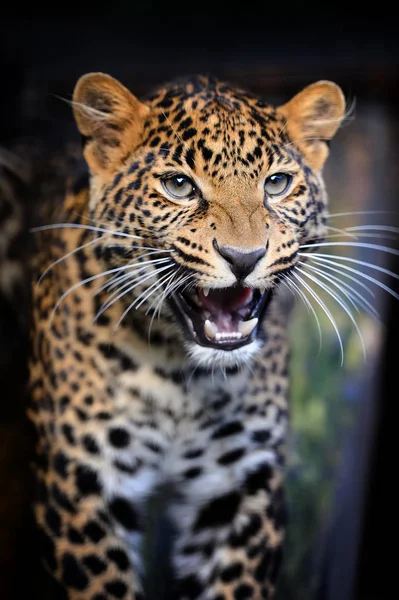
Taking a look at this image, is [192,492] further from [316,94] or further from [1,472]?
[316,94]

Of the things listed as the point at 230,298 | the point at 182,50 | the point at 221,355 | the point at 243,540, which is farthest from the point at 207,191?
the point at 243,540

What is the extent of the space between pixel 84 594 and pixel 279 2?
127 cm

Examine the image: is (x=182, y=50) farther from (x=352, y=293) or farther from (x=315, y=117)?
(x=352, y=293)

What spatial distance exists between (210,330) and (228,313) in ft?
0.14

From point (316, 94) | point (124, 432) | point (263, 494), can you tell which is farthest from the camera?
point (263, 494)

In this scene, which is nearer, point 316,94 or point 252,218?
point 252,218

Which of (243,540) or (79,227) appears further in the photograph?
(243,540)

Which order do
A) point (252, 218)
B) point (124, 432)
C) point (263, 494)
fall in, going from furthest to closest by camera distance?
1. point (263, 494)
2. point (124, 432)
3. point (252, 218)

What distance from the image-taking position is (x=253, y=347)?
1285mm

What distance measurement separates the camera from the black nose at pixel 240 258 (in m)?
1.15

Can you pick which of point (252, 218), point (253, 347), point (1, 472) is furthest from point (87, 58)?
point (1, 472)

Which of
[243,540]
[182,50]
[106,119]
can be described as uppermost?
[182,50]

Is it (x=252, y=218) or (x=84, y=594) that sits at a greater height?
(x=252, y=218)

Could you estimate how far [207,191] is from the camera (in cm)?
122
